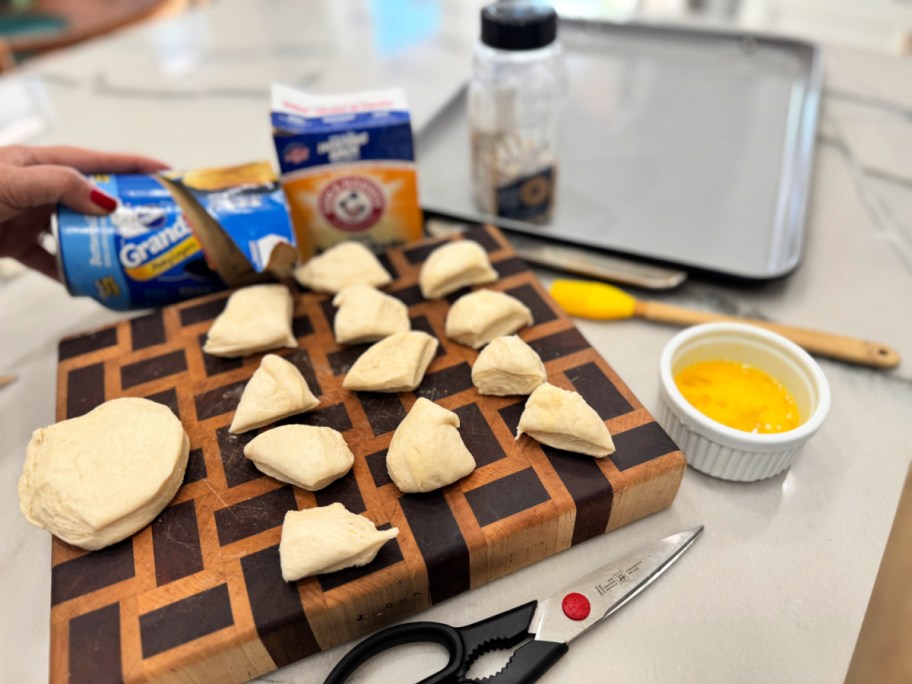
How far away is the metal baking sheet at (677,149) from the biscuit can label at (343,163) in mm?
180

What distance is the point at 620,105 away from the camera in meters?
1.42

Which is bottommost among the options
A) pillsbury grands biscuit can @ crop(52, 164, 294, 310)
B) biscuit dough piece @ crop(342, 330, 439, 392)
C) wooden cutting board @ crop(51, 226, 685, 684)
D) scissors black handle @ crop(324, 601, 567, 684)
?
scissors black handle @ crop(324, 601, 567, 684)

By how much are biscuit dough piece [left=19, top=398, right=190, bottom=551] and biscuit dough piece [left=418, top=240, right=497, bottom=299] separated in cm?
36

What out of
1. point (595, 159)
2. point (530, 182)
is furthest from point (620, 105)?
point (530, 182)

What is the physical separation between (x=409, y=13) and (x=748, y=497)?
1899 mm

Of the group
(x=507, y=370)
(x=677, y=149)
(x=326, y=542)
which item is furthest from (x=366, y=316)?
(x=677, y=149)

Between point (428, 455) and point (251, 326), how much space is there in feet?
1.03

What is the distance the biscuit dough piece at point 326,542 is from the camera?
549mm

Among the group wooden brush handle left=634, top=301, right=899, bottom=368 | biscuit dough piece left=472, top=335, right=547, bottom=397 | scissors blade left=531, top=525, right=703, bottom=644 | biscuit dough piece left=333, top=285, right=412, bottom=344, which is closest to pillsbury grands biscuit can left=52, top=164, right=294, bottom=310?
biscuit dough piece left=333, top=285, right=412, bottom=344

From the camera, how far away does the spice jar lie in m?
1.01

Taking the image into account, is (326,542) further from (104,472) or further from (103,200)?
(103,200)

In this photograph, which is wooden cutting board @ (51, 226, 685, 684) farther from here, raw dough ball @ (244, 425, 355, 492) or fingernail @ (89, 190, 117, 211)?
fingernail @ (89, 190, 117, 211)

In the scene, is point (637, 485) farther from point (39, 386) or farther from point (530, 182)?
point (39, 386)

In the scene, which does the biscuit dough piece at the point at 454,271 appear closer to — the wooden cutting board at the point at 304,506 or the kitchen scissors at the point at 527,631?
the wooden cutting board at the point at 304,506
